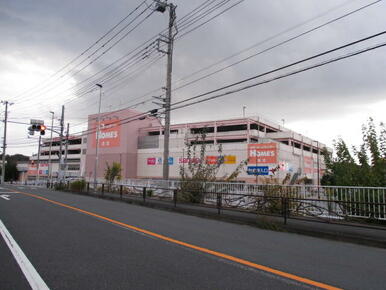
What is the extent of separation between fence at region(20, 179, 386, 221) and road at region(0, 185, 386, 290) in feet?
9.18

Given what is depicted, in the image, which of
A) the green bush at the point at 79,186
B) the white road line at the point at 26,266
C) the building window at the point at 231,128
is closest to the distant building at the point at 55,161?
the building window at the point at 231,128

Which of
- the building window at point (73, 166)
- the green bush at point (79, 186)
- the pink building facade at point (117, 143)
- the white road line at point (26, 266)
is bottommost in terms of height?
the white road line at point (26, 266)

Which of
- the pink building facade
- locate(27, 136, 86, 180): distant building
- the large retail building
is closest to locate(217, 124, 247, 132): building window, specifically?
the large retail building

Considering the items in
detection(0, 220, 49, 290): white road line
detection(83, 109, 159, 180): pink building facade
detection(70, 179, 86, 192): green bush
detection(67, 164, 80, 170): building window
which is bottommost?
detection(0, 220, 49, 290): white road line

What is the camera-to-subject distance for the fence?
10.3 meters

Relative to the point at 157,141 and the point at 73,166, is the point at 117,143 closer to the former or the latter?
the point at 157,141

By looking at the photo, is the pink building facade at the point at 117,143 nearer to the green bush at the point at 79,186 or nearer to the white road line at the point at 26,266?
the green bush at the point at 79,186

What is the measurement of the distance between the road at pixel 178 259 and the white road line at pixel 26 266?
0.04 meters

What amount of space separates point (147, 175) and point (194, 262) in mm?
52756

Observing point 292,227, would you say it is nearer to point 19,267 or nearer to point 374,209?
point 374,209

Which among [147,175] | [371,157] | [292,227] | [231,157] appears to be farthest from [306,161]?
[292,227]

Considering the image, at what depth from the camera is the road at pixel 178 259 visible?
4352mm

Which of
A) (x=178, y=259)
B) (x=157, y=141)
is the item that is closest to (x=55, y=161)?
(x=157, y=141)

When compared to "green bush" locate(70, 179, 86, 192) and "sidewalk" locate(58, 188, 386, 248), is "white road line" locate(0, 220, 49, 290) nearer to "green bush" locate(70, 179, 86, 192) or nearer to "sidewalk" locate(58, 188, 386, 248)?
"sidewalk" locate(58, 188, 386, 248)
